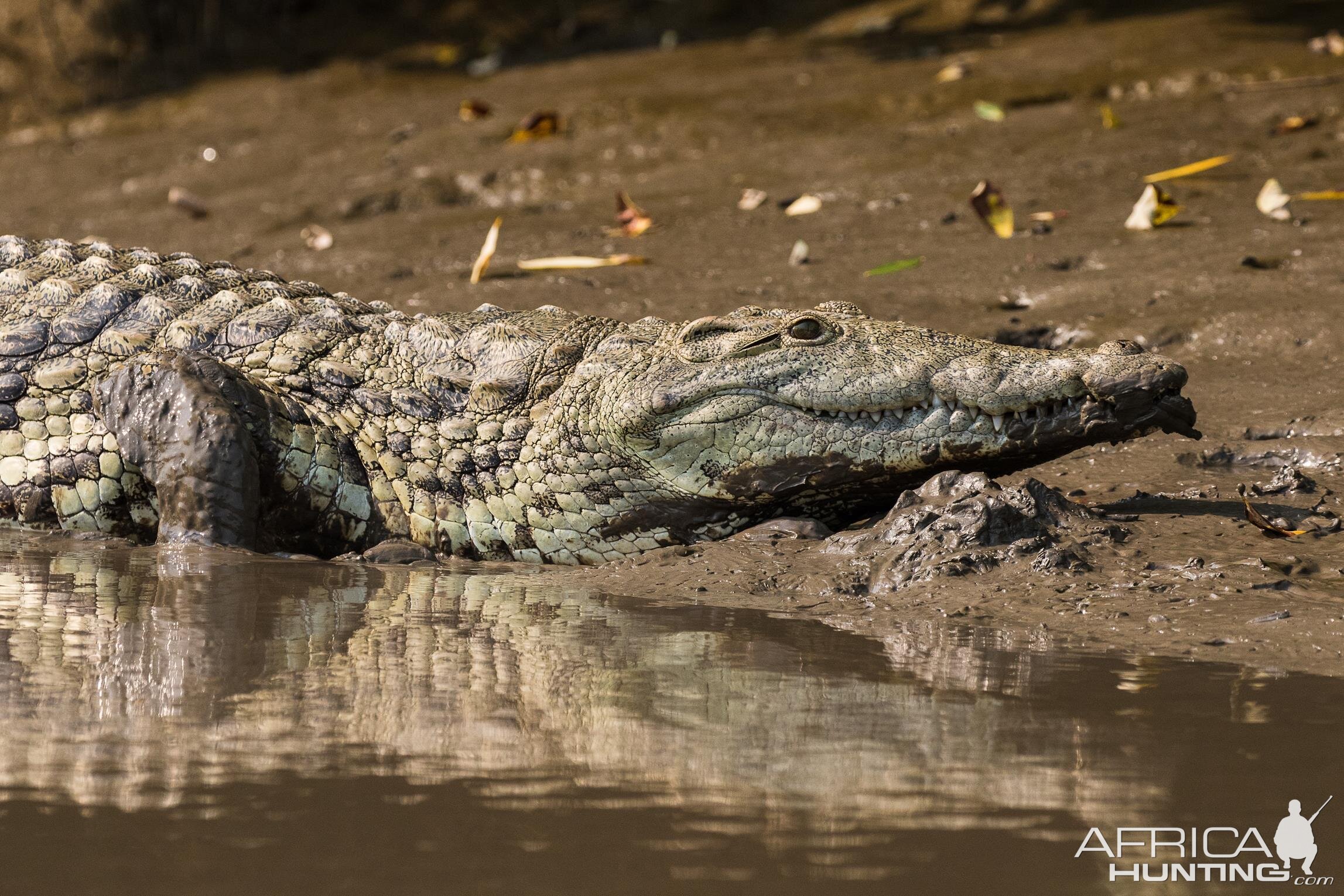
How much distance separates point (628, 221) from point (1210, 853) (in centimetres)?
645

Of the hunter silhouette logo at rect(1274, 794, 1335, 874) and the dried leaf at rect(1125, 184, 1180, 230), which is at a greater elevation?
the dried leaf at rect(1125, 184, 1180, 230)

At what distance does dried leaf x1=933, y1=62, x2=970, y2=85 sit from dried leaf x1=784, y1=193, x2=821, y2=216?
2368 millimetres

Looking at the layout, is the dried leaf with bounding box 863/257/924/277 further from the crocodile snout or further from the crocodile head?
the crocodile snout

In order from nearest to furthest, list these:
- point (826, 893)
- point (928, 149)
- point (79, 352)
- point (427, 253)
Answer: point (826, 893), point (79, 352), point (427, 253), point (928, 149)

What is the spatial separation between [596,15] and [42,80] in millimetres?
5497

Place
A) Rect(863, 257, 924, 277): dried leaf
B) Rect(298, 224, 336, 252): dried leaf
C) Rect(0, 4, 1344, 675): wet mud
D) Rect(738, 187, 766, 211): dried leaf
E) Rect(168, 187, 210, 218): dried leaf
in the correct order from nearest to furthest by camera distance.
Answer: Rect(0, 4, 1344, 675): wet mud < Rect(863, 257, 924, 277): dried leaf < Rect(738, 187, 766, 211): dried leaf < Rect(298, 224, 336, 252): dried leaf < Rect(168, 187, 210, 218): dried leaf

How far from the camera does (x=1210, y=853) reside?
6.34ft

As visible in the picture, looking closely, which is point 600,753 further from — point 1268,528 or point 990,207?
point 990,207

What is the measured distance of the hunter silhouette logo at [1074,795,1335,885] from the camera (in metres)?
1.86

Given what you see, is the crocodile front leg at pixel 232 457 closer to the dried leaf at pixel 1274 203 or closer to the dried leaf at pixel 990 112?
the dried leaf at pixel 1274 203

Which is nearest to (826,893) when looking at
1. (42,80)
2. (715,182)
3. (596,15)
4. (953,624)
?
(953,624)

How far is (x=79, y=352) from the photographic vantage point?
4.98m

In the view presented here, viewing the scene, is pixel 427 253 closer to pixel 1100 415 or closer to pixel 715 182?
pixel 715 182

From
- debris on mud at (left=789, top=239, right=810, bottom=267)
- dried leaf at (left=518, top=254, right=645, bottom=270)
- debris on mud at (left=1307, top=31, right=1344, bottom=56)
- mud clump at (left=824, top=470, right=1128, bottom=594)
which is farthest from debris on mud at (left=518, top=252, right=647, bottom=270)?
debris on mud at (left=1307, top=31, right=1344, bottom=56)
